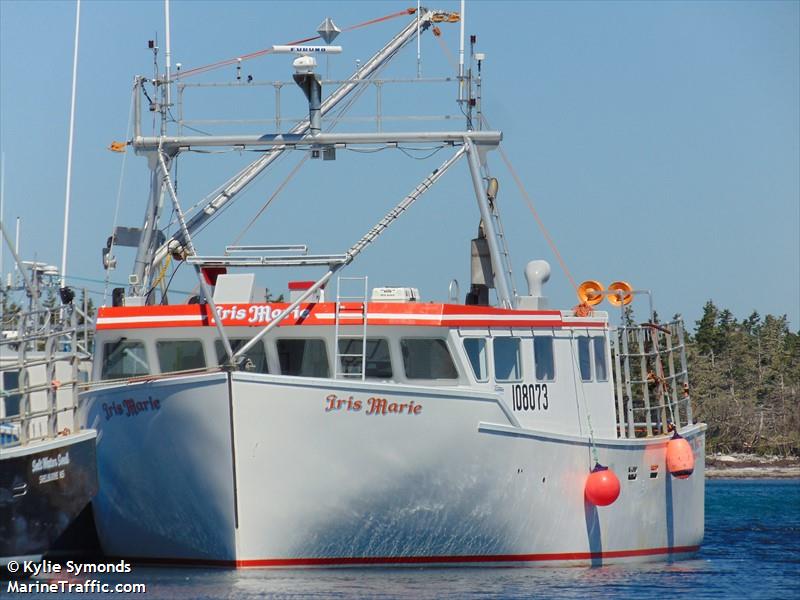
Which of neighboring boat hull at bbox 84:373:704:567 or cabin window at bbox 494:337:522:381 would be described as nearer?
→ neighboring boat hull at bbox 84:373:704:567

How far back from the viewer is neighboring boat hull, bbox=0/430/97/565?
76.4 ft

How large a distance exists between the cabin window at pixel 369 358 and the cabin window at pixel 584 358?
4159 millimetres

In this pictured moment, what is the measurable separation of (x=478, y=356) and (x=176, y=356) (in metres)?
5.12

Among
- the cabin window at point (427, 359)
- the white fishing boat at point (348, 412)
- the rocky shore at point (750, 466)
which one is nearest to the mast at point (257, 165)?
the white fishing boat at point (348, 412)

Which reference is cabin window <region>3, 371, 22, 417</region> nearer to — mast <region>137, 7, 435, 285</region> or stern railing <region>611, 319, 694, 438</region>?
mast <region>137, 7, 435, 285</region>

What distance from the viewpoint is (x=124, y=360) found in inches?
1037

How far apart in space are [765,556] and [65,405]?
1450 cm

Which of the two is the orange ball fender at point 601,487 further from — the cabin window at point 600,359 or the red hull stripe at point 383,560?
the cabin window at point 600,359

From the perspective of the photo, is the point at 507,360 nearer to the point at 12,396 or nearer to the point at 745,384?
the point at 12,396

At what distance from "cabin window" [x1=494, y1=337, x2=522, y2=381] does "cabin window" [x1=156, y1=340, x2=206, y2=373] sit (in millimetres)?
5038

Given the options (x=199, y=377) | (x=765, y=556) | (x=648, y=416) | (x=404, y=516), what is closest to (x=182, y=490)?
(x=199, y=377)

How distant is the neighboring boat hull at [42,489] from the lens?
23.3m

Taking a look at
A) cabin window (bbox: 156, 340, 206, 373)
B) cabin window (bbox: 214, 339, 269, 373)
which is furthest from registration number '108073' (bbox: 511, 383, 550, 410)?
cabin window (bbox: 156, 340, 206, 373)

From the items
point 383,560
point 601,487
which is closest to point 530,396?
point 601,487
